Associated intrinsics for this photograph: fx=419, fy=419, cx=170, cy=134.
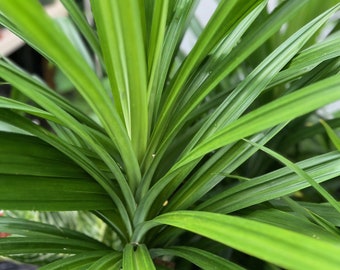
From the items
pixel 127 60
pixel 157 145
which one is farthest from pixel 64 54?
pixel 157 145

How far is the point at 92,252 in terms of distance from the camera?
0.48 meters

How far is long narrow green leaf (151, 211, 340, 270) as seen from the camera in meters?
0.24

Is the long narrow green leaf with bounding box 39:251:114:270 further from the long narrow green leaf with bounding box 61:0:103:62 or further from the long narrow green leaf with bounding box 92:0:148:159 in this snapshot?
the long narrow green leaf with bounding box 61:0:103:62

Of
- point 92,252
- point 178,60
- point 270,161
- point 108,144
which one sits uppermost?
point 178,60

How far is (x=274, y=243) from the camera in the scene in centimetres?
26

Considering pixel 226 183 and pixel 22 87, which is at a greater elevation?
pixel 226 183

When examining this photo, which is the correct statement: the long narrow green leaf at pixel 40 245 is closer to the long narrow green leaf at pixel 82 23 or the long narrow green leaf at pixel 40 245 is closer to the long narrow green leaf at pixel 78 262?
the long narrow green leaf at pixel 78 262

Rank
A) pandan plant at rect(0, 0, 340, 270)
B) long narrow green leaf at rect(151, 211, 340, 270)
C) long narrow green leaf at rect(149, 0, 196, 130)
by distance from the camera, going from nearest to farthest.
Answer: long narrow green leaf at rect(151, 211, 340, 270) → pandan plant at rect(0, 0, 340, 270) → long narrow green leaf at rect(149, 0, 196, 130)

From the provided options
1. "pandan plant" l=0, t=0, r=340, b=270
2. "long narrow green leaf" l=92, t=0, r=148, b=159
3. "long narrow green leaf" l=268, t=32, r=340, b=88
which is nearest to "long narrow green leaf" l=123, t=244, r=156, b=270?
"pandan plant" l=0, t=0, r=340, b=270

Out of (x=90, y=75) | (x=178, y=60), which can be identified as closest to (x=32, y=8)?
(x=90, y=75)

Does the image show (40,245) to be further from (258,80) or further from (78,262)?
(258,80)

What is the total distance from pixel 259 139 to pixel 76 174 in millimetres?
217

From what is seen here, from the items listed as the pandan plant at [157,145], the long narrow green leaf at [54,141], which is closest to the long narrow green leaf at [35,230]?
the pandan plant at [157,145]

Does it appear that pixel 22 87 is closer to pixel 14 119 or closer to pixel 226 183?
pixel 14 119
